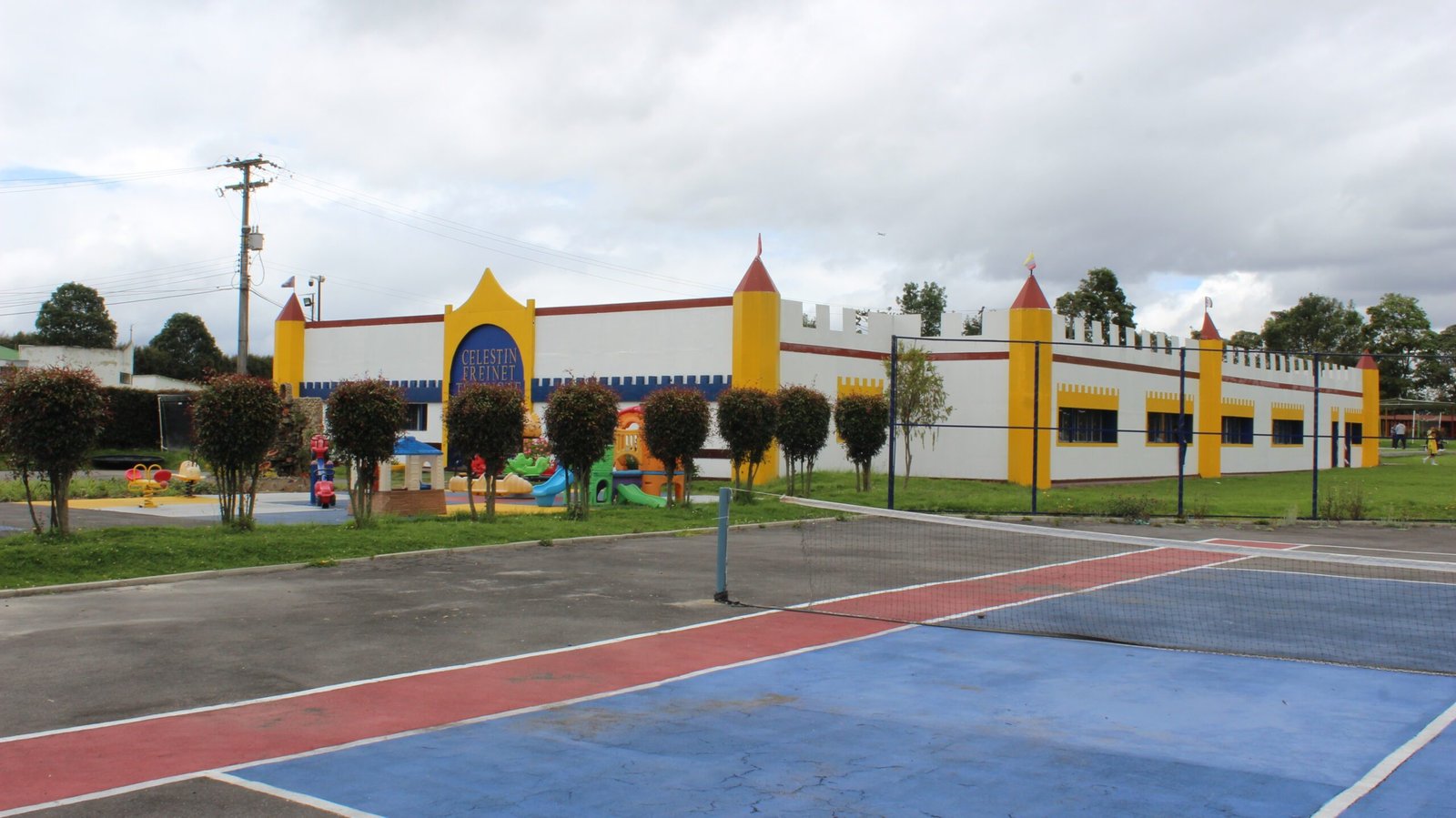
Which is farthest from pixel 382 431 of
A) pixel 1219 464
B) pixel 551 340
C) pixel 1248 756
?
pixel 1219 464

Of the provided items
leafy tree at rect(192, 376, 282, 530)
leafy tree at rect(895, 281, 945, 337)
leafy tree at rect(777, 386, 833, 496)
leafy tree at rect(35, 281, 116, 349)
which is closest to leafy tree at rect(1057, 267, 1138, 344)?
leafy tree at rect(895, 281, 945, 337)

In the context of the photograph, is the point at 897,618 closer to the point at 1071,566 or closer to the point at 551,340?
the point at 1071,566

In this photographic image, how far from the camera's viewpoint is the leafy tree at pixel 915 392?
32.3m

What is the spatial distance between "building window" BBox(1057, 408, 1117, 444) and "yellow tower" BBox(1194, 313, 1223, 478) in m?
7.01

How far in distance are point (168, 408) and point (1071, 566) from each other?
3980 cm

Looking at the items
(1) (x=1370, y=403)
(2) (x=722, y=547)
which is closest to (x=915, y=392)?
(2) (x=722, y=547)

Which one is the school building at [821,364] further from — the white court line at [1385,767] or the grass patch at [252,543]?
the white court line at [1385,767]

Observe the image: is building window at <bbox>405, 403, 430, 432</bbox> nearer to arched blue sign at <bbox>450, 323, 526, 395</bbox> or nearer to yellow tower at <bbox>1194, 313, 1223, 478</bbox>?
arched blue sign at <bbox>450, 323, 526, 395</bbox>

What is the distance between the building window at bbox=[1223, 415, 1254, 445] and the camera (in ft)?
154

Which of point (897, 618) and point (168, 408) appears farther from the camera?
point (168, 408)

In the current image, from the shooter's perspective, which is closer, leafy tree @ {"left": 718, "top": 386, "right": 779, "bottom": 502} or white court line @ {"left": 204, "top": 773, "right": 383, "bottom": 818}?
white court line @ {"left": 204, "top": 773, "right": 383, "bottom": 818}

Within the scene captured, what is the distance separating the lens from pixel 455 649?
1002 cm

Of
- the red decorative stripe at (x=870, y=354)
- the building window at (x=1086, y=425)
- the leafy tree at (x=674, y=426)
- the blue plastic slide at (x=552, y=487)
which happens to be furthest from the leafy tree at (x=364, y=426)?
the building window at (x=1086, y=425)

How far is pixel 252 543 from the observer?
51.5 ft
